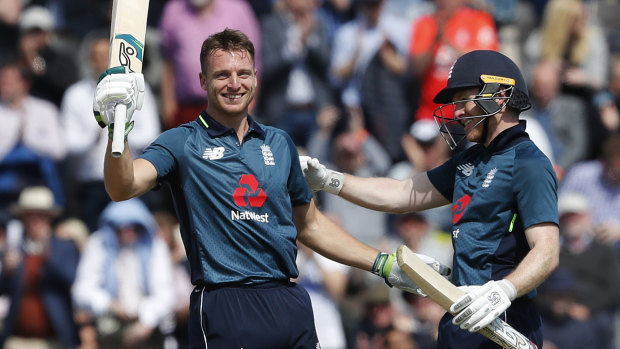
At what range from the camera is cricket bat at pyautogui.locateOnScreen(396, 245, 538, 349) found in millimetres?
5469

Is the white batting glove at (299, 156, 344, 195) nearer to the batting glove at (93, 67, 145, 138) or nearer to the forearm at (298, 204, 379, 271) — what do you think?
the forearm at (298, 204, 379, 271)

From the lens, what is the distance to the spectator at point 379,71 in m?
11.2

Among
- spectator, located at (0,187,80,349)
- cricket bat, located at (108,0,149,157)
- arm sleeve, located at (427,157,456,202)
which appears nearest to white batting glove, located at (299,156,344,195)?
arm sleeve, located at (427,157,456,202)

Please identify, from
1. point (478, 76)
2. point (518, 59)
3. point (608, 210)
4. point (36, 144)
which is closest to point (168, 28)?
point (36, 144)

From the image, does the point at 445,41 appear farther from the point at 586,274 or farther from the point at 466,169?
the point at 466,169

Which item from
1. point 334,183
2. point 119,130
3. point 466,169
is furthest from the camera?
point 334,183

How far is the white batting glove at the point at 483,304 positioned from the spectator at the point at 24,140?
640cm

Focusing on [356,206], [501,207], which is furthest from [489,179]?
[356,206]

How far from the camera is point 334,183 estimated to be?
6.54 metres

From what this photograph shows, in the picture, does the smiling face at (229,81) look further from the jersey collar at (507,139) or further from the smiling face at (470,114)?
the jersey collar at (507,139)

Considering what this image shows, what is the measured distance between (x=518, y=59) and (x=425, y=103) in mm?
1317

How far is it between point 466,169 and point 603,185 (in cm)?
515

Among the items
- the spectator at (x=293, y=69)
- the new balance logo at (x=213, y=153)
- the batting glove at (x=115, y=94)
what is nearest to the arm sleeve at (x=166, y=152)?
the new balance logo at (x=213, y=153)

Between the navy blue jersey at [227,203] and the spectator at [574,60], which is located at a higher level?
the spectator at [574,60]
